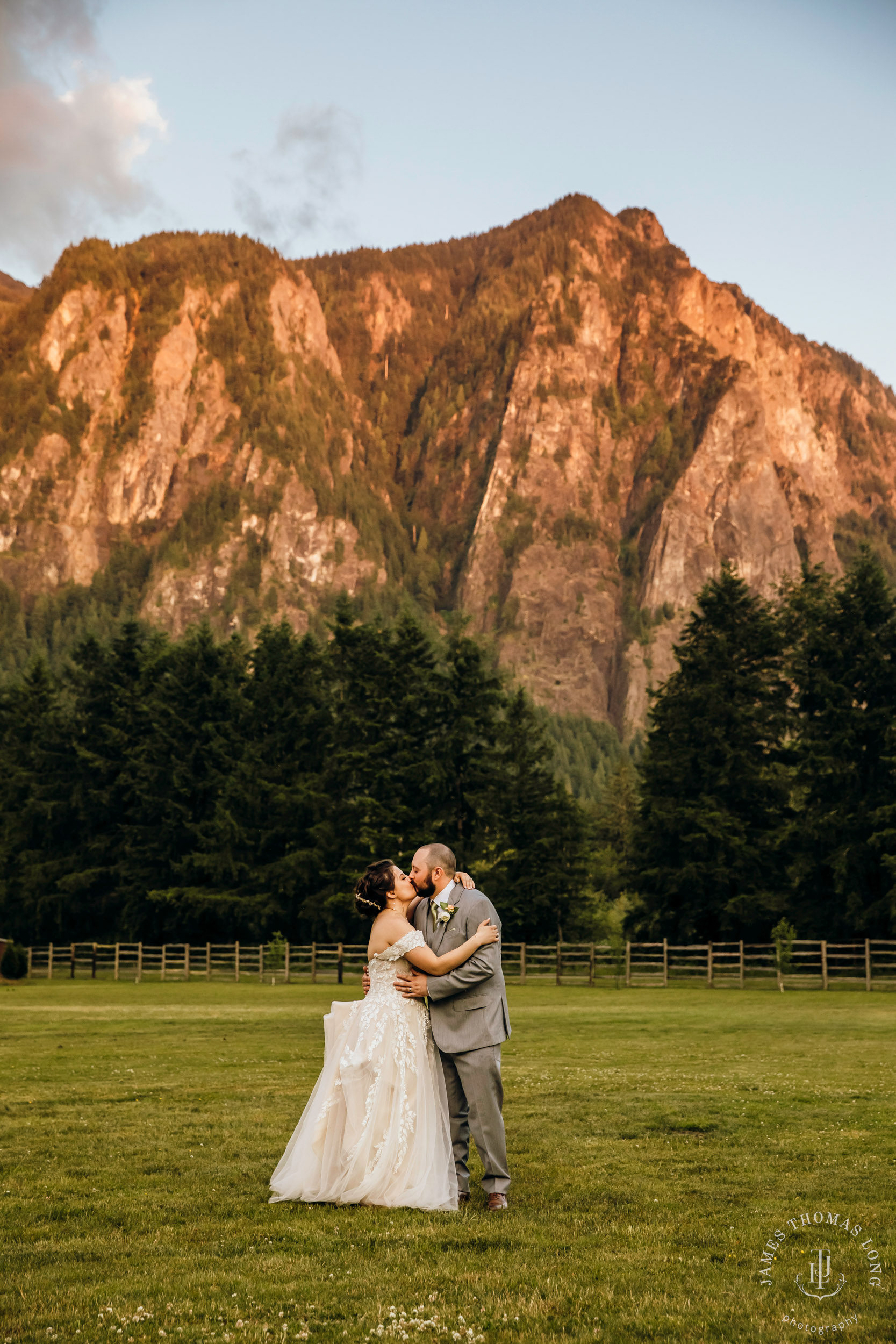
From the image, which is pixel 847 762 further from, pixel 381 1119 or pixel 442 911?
pixel 381 1119

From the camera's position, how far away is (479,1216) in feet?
23.5

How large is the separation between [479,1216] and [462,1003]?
1.34 meters

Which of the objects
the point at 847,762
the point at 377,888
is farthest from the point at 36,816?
the point at 377,888

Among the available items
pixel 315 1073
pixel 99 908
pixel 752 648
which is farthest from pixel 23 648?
pixel 315 1073

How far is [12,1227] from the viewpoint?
22.4 feet

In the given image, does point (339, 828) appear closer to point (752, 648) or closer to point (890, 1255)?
point (752, 648)

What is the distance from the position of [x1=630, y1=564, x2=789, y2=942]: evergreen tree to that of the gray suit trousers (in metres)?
35.8

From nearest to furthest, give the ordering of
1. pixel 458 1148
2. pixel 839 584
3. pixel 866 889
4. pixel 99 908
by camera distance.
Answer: pixel 458 1148
pixel 866 889
pixel 839 584
pixel 99 908

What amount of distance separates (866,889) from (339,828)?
21806 millimetres

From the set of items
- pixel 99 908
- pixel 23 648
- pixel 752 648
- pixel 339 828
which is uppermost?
pixel 23 648

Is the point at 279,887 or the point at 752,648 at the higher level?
the point at 752,648

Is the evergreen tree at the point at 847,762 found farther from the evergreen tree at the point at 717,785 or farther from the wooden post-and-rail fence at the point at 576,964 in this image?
the wooden post-and-rail fence at the point at 576,964

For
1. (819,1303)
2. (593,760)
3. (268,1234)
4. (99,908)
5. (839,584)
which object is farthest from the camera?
(593,760)

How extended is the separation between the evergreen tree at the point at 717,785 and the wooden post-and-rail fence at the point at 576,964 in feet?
5.85
